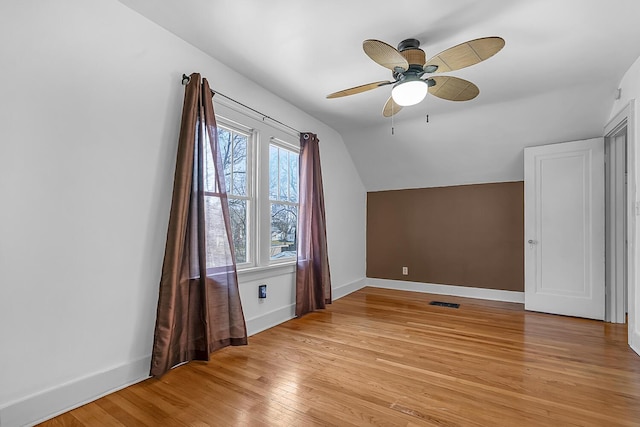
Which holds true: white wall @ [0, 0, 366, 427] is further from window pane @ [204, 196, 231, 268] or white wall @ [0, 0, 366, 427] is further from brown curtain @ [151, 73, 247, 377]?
window pane @ [204, 196, 231, 268]

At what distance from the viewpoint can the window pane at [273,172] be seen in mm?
3596

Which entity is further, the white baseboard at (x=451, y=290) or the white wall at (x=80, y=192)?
the white baseboard at (x=451, y=290)

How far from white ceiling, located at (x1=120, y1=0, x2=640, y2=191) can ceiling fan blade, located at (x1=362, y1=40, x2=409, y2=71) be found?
34 cm

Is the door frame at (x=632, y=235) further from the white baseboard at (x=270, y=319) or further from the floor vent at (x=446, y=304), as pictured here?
the white baseboard at (x=270, y=319)

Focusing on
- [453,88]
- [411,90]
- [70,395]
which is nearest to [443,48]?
[453,88]

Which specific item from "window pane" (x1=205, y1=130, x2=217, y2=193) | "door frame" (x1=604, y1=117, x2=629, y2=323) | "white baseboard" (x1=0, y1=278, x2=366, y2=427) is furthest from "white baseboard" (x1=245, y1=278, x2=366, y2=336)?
"door frame" (x1=604, y1=117, x2=629, y2=323)

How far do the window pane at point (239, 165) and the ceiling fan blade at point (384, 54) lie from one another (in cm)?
166

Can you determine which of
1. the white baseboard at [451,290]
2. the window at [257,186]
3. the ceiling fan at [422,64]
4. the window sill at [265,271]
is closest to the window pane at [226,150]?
the window at [257,186]

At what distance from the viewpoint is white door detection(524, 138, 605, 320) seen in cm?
369

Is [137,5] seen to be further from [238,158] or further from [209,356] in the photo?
[209,356]

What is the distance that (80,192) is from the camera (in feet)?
6.42

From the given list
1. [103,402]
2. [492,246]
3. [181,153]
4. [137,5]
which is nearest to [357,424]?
[103,402]

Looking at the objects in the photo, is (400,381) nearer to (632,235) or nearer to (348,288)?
(632,235)

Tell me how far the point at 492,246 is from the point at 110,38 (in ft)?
16.7
